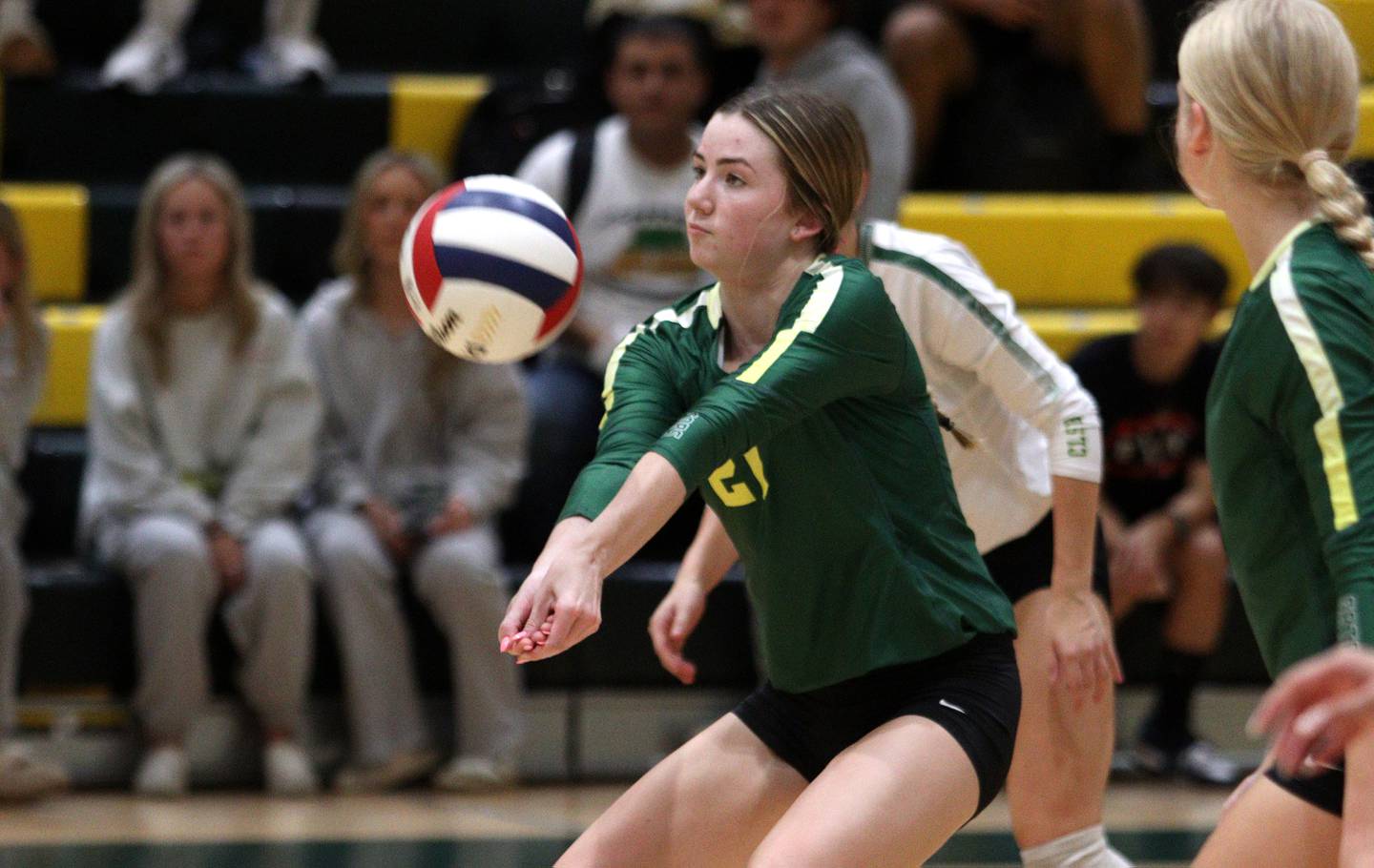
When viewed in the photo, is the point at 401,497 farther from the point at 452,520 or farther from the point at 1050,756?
the point at 1050,756

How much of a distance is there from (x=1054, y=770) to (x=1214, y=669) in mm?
2817

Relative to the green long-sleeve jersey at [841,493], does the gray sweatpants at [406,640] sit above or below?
below

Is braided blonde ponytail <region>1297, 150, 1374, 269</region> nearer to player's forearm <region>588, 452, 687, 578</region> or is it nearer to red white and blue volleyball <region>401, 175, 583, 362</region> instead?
player's forearm <region>588, 452, 687, 578</region>

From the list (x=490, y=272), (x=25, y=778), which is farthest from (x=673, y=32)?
(x=490, y=272)

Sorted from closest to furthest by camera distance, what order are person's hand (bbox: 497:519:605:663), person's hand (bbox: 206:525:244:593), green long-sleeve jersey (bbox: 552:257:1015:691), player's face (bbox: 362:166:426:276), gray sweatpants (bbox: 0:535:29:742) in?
person's hand (bbox: 497:519:605:663)
green long-sleeve jersey (bbox: 552:257:1015:691)
gray sweatpants (bbox: 0:535:29:742)
person's hand (bbox: 206:525:244:593)
player's face (bbox: 362:166:426:276)

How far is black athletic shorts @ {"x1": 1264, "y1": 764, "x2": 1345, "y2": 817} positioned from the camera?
2.21 m

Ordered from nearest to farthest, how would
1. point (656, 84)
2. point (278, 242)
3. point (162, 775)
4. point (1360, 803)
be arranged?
point (1360, 803)
point (162, 775)
point (656, 84)
point (278, 242)

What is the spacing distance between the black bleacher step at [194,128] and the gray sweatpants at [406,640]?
1919mm

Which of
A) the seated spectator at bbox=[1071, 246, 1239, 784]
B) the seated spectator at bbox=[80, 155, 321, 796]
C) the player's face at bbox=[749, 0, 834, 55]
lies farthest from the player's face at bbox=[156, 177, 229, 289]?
the seated spectator at bbox=[1071, 246, 1239, 784]

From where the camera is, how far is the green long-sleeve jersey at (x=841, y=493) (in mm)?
2506

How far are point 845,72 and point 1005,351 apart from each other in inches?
122

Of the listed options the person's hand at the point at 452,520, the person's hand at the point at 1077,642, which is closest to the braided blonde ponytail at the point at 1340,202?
the person's hand at the point at 1077,642

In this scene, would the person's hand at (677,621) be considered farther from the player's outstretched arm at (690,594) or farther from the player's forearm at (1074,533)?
the player's forearm at (1074,533)

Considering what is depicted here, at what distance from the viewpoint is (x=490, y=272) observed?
9.01ft
